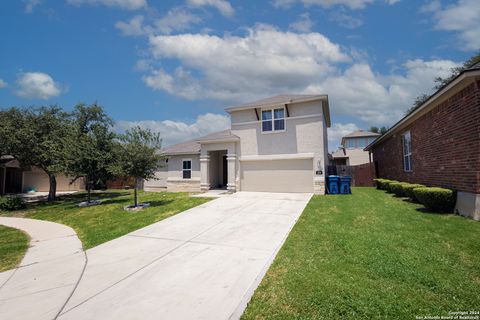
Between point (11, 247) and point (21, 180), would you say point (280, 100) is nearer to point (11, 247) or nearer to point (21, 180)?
point (11, 247)

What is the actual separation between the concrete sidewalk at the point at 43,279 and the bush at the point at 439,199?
9974mm

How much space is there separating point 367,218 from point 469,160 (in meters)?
3.22

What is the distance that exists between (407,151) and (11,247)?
55.7 feet

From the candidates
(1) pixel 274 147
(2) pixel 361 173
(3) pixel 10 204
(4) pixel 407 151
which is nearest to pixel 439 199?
(4) pixel 407 151

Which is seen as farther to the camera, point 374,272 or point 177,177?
point 177,177

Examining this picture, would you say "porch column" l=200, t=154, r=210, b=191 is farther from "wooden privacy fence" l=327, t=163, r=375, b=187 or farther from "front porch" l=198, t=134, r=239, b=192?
"wooden privacy fence" l=327, t=163, r=375, b=187

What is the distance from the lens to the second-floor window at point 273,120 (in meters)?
16.3

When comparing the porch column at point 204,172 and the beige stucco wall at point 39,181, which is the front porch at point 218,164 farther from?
the beige stucco wall at point 39,181

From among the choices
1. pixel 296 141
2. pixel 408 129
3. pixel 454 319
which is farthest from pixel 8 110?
pixel 408 129

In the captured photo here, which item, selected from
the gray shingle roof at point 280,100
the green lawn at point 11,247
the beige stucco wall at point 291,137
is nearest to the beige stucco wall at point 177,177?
the beige stucco wall at point 291,137

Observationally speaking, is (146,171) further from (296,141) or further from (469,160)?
(469,160)

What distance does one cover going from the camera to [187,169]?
66.2 feet

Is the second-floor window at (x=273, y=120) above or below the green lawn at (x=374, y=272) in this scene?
above

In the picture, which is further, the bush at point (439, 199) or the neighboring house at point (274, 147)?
the neighboring house at point (274, 147)
